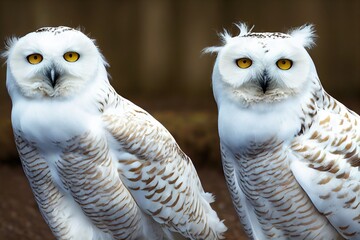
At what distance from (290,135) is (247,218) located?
1.89 feet

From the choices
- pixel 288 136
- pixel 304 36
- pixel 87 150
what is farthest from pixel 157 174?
pixel 304 36

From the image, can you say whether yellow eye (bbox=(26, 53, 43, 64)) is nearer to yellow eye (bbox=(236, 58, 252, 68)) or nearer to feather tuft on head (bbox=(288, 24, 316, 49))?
yellow eye (bbox=(236, 58, 252, 68))

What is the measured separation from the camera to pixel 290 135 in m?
3.67

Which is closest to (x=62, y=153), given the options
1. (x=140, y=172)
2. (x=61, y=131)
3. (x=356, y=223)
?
(x=61, y=131)

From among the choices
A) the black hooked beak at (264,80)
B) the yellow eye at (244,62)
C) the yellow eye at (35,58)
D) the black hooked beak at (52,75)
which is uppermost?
the yellow eye at (35,58)

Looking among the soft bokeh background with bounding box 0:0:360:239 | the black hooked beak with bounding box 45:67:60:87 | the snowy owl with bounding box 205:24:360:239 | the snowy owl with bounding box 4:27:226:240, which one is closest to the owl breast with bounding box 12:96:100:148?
the snowy owl with bounding box 4:27:226:240

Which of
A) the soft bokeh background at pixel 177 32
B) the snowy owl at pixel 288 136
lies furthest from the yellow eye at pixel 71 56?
the soft bokeh background at pixel 177 32

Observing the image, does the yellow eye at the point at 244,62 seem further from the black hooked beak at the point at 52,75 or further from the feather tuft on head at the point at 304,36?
the black hooked beak at the point at 52,75

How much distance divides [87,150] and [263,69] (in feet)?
3.11

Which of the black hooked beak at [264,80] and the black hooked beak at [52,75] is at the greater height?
the black hooked beak at [52,75]

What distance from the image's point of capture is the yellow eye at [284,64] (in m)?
3.60

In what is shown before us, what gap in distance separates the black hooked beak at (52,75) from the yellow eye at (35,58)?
0.09 metres

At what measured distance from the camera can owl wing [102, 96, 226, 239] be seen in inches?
Result: 151

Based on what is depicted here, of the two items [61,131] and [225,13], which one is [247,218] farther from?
[225,13]
